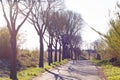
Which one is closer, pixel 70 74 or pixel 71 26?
pixel 70 74

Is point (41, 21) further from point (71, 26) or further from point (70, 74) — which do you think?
point (71, 26)

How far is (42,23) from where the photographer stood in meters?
A: 39.3

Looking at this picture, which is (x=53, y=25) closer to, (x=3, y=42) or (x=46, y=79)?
(x=3, y=42)

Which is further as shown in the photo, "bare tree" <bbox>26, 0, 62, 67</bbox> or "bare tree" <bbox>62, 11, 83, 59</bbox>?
"bare tree" <bbox>62, 11, 83, 59</bbox>

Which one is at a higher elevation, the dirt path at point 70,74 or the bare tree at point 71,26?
the bare tree at point 71,26

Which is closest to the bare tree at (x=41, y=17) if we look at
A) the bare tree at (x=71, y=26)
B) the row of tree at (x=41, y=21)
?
the row of tree at (x=41, y=21)

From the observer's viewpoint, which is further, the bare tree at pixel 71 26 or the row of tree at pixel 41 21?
the bare tree at pixel 71 26

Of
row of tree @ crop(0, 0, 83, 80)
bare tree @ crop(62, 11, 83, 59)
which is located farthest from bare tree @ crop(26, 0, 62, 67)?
bare tree @ crop(62, 11, 83, 59)

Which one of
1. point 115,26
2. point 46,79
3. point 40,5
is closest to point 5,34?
point 40,5

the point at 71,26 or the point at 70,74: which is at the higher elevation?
the point at 71,26

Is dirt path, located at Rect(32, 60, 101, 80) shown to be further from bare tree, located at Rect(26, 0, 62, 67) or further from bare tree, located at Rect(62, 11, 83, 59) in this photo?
bare tree, located at Rect(62, 11, 83, 59)

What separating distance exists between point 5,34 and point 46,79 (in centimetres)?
2194

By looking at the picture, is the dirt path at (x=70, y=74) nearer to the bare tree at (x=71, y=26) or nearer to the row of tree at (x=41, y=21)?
the row of tree at (x=41, y=21)

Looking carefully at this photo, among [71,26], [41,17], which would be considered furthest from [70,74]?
[71,26]
